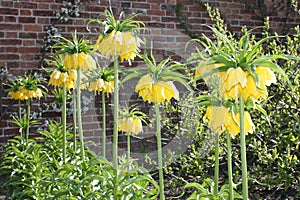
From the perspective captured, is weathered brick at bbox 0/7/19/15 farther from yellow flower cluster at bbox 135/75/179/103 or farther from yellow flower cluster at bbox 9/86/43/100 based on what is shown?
yellow flower cluster at bbox 135/75/179/103

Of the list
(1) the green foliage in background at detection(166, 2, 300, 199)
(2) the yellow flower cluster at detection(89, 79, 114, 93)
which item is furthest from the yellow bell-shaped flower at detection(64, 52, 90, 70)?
(1) the green foliage in background at detection(166, 2, 300, 199)

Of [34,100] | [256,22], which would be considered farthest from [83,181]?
[256,22]

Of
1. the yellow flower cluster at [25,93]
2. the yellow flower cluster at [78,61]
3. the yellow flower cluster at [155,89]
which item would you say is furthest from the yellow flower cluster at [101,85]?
the yellow flower cluster at [25,93]

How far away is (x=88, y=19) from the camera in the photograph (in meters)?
4.49

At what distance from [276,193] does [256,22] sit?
7.69 ft

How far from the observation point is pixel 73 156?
299cm

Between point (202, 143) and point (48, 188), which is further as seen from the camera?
point (202, 143)

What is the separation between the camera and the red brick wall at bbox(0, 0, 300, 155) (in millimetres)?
4145

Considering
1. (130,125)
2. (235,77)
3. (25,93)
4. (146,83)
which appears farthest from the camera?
(25,93)

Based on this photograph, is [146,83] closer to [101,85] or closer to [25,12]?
[101,85]

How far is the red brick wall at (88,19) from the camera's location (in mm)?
4145

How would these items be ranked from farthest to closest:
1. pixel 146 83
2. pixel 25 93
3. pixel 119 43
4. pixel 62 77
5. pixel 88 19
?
pixel 88 19 < pixel 25 93 < pixel 62 77 < pixel 119 43 < pixel 146 83

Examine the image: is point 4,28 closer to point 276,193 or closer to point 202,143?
point 202,143

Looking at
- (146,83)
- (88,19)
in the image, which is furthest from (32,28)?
(146,83)
